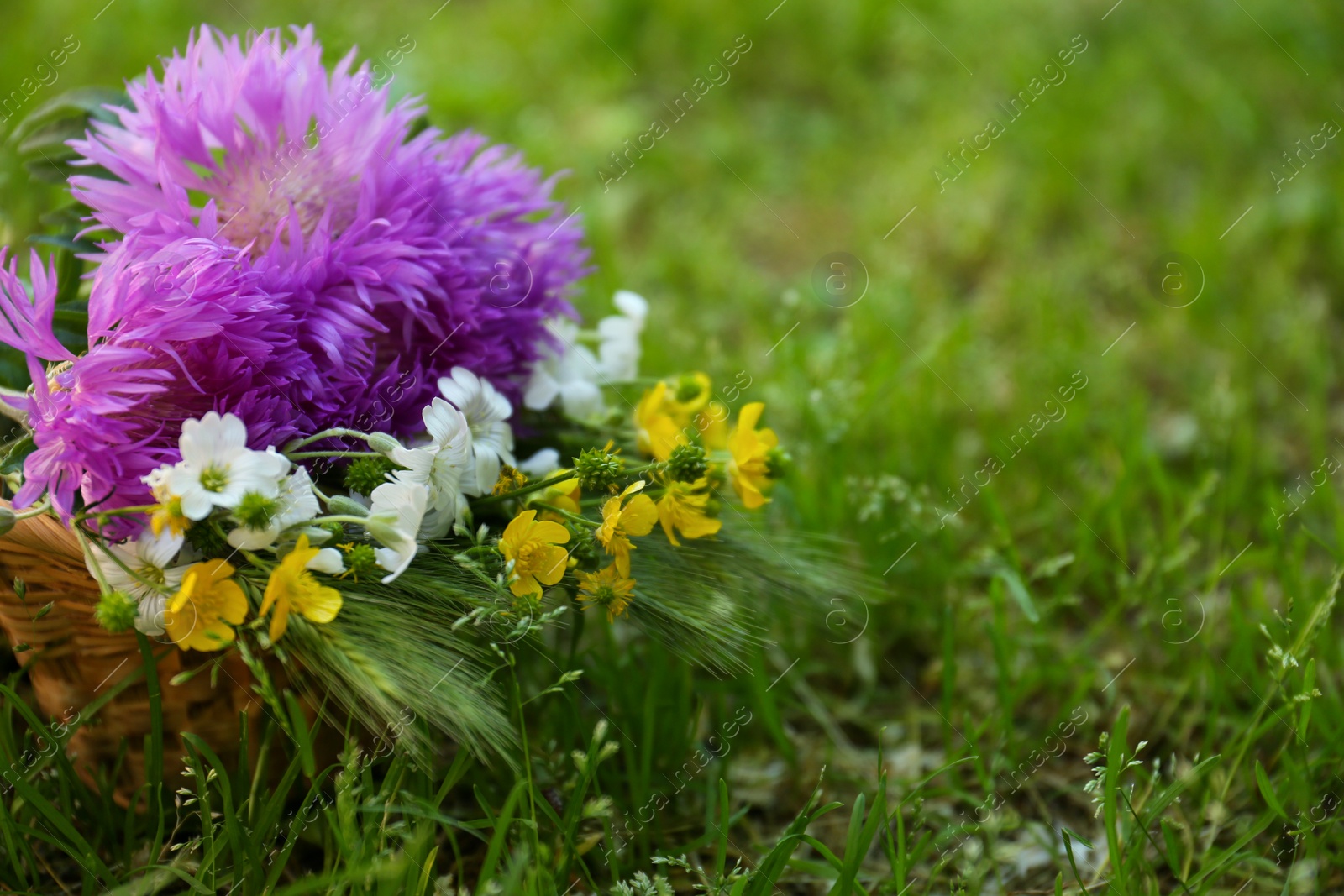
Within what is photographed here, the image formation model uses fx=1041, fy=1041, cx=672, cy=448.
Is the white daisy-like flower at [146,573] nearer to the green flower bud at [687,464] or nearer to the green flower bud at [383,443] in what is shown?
the green flower bud at [383,443]

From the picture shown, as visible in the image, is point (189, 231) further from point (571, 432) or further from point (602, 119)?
point (602, 119)

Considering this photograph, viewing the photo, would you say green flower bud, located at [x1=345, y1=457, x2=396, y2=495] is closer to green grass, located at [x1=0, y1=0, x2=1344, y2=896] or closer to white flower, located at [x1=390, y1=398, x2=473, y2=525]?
white flower, located at [x1=390, y1=398, x2=473, y2=525]

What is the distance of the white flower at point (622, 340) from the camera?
133 centimetres

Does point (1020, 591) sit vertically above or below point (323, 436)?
below

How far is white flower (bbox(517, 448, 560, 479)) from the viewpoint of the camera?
46.1 inches

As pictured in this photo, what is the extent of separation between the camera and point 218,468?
2.98 ft

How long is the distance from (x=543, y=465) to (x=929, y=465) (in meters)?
0.83

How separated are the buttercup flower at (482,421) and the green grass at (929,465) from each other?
22 centimetres

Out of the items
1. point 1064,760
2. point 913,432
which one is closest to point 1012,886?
point 1064,760

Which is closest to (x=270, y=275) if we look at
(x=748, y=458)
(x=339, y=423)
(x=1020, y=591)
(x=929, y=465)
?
(x=339, y=423)

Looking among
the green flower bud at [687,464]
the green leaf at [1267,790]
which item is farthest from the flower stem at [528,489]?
the green leaf at [1267,790]

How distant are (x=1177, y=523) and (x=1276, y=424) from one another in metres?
0.54

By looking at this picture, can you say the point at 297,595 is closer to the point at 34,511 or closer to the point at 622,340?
the point at 34,511

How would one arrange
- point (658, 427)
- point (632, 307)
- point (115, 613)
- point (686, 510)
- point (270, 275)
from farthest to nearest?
point (632, 307) → point (658, 427) → point (686, 510) → point (270, 275) → point (115, 613)
